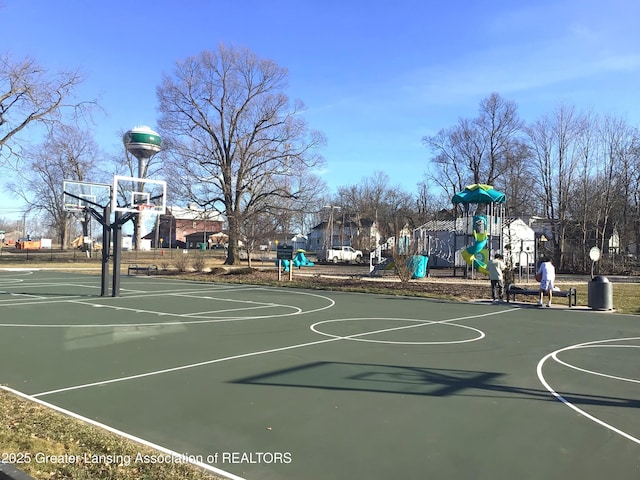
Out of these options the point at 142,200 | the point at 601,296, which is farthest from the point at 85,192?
the point at 601,296

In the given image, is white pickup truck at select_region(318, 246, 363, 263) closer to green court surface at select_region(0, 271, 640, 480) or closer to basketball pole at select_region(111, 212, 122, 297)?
basketball pole at select_region(111, 212, 122, 297)

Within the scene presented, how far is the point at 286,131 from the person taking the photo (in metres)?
47.2

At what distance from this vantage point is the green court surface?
468 centimetres

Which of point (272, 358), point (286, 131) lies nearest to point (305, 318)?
point (272, 358)

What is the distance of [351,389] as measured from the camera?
22.6 ft

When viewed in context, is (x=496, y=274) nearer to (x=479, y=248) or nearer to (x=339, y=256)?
(x=479, y=248)

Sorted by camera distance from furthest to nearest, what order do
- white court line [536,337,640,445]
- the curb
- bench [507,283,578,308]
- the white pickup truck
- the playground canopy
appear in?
the white pickup truck
the playground canopy
bench [507,283,578,308]
white court line [536,337,640,445]
the curb

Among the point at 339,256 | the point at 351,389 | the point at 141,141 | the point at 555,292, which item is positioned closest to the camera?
the point at 351,389

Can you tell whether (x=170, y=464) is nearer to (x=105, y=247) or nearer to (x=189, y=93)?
(x=105, y=247)

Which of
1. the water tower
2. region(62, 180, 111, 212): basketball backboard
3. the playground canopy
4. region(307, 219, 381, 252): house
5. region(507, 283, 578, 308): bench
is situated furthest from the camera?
region(307, 219, 381, 252): house

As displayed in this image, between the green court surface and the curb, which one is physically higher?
the curb

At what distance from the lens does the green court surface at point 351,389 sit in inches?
184

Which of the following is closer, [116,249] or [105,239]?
[105,239]

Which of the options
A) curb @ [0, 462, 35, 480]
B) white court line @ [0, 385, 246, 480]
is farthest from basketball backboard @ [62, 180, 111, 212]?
curb @ [0, 462, 35, 480]
